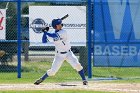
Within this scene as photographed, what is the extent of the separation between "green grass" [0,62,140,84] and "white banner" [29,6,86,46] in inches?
47.2

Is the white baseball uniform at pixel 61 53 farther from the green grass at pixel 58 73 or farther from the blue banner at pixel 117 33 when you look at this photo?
the blue banner at pixel 117 33

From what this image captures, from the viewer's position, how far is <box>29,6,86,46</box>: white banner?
53.0 ft

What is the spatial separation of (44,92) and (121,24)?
18.1 feet

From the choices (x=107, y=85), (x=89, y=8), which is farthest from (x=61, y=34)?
(x=89, y=8)

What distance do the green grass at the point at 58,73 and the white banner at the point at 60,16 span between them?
1198 millimetres

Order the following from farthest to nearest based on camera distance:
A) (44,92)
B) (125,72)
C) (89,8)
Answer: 1. (125,72)
2. (89,8)
3. (44,92)

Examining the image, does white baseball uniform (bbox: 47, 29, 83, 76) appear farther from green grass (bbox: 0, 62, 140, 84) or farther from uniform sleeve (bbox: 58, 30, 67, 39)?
green grass (bbox: 0, 62, 140, 84)

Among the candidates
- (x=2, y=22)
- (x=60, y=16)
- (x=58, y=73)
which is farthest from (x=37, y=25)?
(x=58, y=73)

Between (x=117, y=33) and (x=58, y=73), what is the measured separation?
2.65m

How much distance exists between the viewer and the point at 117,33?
16328 mm

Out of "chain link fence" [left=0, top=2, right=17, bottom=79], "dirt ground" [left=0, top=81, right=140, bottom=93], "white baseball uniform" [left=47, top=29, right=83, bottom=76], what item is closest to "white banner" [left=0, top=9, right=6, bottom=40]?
"chain link fence" [left=0, top=2, right=17, bottom=79]

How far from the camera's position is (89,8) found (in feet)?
53.0

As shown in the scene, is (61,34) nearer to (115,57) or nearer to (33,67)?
(115,57)

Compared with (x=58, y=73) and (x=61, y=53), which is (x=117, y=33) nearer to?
(x=58, y=73)
